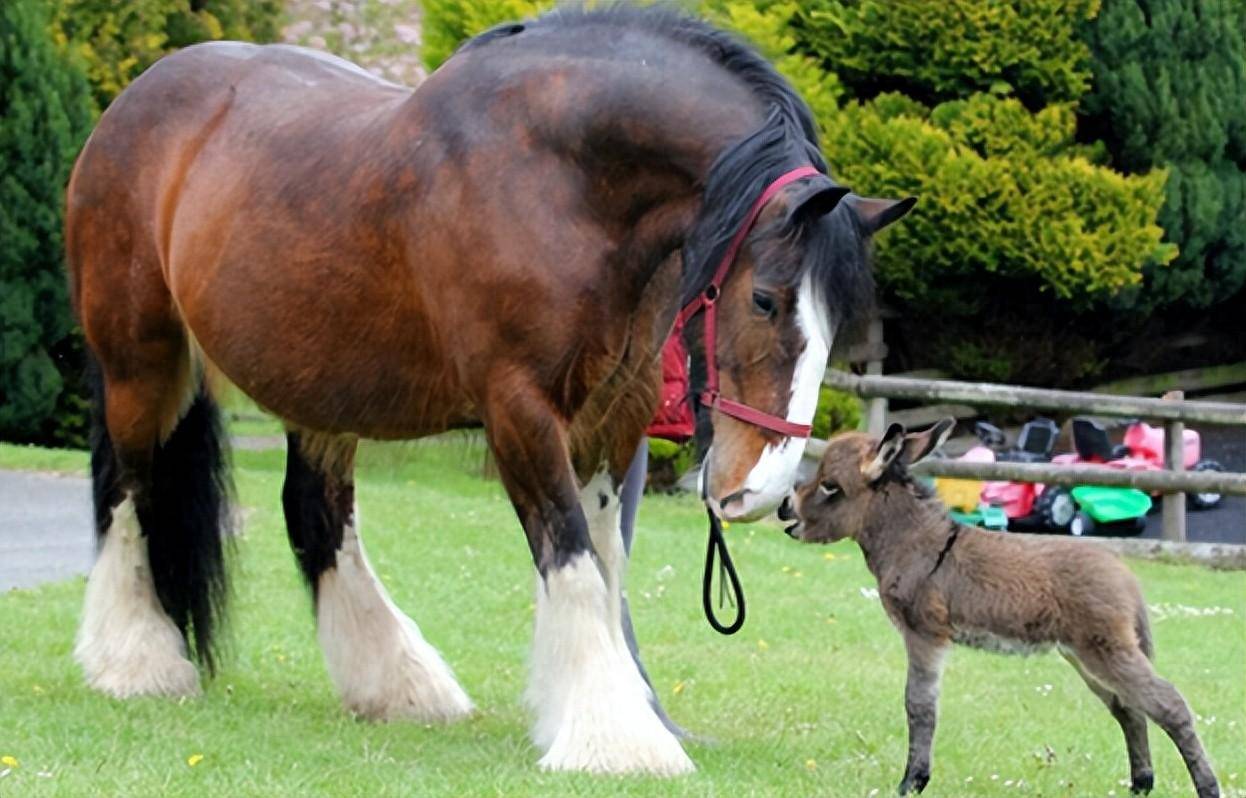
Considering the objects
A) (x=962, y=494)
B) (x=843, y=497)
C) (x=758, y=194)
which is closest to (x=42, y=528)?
(x=962, y=494)

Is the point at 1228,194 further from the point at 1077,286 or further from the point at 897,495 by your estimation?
the point at 897,495

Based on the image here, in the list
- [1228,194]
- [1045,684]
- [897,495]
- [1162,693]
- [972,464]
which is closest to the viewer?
[1162,693]

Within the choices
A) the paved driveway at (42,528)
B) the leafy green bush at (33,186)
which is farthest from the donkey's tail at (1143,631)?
the leafy green bush at (33,186)

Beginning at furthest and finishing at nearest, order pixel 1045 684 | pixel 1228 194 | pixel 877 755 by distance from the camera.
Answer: pixel 1228 194, pixel 1045 684, pixel 877 755

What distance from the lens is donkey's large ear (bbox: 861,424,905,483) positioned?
5445 mm

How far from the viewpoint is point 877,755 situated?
6.21 m

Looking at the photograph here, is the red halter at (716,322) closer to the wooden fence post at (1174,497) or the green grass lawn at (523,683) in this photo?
the green grass lawn at (523,683)

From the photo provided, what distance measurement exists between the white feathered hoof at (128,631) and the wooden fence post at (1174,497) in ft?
29.6

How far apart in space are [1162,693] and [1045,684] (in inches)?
128

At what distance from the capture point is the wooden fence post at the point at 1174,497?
1401 cm

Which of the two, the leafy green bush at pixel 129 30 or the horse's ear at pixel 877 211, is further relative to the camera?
the leafy green bush at pixel 129 30

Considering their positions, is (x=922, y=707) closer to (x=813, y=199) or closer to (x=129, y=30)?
(x=813, y=199)

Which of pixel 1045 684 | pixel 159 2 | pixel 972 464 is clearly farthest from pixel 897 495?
pixel 159 2

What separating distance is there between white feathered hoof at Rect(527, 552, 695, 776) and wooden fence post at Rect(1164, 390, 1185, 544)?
9.43 meters
